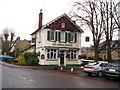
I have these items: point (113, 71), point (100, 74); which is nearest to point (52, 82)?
point (113, 71)

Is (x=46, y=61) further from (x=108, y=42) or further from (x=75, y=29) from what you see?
(x=108, y=42)

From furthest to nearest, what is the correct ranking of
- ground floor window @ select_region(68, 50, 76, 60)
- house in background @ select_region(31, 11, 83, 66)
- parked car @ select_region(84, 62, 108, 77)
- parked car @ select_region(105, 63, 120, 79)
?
ground floor window @ select_region(68, 50, 76, 60), house in background @ select_region(31, 11, 83, 66), parked car @ select_region(84, 62, 108, 77), parked car @ select_region(105, 63, 120, 79)

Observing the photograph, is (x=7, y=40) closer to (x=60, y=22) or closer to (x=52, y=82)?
(x=60, y=22)

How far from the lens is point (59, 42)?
2861 centimetres

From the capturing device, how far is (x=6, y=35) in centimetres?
5506

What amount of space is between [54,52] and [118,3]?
13.1 m

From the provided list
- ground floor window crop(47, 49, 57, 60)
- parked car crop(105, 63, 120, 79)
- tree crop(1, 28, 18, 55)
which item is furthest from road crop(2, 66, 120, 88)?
tree crop(1, 28, 18, 55)

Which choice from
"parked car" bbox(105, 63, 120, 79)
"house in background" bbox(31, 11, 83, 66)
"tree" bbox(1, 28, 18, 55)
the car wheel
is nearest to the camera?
"parked car" bbox(105, 63, 120, 79)

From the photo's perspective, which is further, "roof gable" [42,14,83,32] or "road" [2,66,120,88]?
"roof gable" [42,14,83,32]

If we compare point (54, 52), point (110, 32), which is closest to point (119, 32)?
point (110, 32)

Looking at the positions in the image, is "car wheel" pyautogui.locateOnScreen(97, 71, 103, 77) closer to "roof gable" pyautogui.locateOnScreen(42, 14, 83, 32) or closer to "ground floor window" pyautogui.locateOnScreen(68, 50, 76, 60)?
"ground floor window" pyautogui.locateOnScreen(68, 50, 76, 60)

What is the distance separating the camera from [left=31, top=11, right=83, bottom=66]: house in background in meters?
27.6

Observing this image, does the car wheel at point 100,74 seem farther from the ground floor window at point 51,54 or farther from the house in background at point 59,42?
the ground floor window at point 51,54

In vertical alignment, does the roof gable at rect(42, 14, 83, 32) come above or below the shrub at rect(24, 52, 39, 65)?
above
